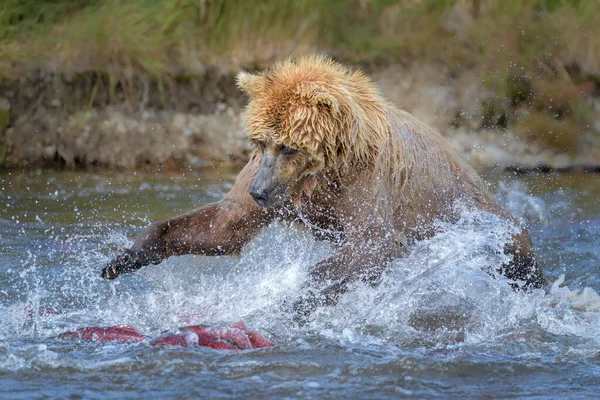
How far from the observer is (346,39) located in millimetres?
10766

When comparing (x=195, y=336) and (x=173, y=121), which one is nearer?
(x=195, y=336)

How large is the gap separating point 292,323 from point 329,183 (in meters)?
0.79

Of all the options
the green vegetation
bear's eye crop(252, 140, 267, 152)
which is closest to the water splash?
bear's eye crop(252, 140, 267, 152)

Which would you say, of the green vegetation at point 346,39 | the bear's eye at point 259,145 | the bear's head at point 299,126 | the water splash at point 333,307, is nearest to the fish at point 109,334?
the water splash at point 333,307

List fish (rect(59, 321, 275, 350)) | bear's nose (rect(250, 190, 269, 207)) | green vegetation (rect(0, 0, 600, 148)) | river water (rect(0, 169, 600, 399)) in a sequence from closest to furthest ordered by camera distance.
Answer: river water (rect(0, 169, 600, 399)), fish (rect(59, 321, 275, 350)), bear's nose (rect(250, 190, 269, 207)), green vegetation (rect(0, 0, 600, 148))

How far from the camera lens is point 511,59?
10.6 meters

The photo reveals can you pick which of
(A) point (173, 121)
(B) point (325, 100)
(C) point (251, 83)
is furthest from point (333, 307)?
(A) point (173, 121)

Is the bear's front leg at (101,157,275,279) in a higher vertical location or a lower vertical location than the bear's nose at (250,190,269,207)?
lower

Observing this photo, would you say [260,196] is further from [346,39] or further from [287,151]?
[346,39]

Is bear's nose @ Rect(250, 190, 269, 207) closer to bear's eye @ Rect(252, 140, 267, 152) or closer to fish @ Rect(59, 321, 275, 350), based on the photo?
bear's eye @ Rect(252, 140, 267, 152)

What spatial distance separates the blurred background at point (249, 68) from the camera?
1026cm

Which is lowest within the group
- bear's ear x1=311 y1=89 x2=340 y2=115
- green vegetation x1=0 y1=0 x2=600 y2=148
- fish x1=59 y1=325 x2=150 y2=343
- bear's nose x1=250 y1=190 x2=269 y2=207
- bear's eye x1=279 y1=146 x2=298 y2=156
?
fish x1=59 y1=325 x2=150 y2=343

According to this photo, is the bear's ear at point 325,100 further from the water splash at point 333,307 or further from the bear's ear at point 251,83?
the water splash at point 333,307

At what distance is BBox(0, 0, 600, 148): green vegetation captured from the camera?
10.4 m
